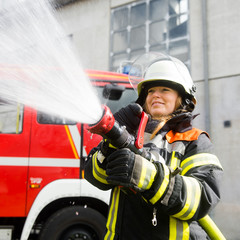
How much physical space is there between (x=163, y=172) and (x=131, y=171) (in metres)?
0.15

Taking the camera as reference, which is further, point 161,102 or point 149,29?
point 149,29

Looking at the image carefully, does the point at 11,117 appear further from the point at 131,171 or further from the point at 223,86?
the point at 223,86

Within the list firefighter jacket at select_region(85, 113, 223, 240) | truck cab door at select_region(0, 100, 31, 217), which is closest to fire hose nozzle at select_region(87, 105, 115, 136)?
firefighter jacket at select_region(85, 113, 223, 240)

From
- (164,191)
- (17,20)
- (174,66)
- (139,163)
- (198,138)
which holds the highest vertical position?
(17,20)

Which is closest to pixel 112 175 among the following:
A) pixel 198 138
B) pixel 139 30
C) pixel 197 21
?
pixel 198 138

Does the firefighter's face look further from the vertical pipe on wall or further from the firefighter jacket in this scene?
the vertical pipe on wall

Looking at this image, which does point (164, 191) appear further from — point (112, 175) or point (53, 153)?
point (53, 153)

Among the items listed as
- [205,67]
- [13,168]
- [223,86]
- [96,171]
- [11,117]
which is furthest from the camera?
[205,67]

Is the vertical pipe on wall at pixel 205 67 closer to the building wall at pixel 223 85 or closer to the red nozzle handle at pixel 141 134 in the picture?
the building wall at pixel 223 85

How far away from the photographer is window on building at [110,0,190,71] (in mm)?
8383

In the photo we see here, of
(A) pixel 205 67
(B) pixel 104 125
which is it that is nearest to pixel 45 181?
(B) pixel 104 125

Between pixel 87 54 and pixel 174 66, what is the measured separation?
27.8 feet

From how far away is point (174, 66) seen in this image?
1956 mm

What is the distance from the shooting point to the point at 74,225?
3.63 meters
